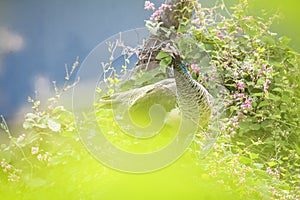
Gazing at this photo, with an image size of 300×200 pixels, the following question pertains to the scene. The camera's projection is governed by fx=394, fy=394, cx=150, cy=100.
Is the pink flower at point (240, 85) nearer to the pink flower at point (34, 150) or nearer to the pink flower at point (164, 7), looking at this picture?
the pink flower at point (164, 7)

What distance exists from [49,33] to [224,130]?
1.02 metres

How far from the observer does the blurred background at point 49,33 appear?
195cm

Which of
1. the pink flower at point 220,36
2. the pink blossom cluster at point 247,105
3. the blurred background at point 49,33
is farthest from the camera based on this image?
the pink flower at point 220,36

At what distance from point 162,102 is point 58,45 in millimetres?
685

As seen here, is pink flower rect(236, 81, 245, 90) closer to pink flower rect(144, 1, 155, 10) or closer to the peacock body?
the peacock body

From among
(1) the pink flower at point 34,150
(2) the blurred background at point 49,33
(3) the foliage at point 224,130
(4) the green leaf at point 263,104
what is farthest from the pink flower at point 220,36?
(1) the pink flower at point 34,150

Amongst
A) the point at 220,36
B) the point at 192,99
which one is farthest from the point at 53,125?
the point at 220,36

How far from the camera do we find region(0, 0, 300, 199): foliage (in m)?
1.23

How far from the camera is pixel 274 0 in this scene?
0.31 m

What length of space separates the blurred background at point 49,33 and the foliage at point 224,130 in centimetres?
17

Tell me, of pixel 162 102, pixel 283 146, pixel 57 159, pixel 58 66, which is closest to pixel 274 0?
pixel 57 159

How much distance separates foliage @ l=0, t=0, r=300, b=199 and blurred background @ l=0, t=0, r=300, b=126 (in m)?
0.17

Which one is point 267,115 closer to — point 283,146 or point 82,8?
point 283,146

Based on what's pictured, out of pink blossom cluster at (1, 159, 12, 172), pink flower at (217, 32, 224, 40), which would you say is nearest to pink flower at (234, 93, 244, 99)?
pink flower at (217, 32, 224, 40)
